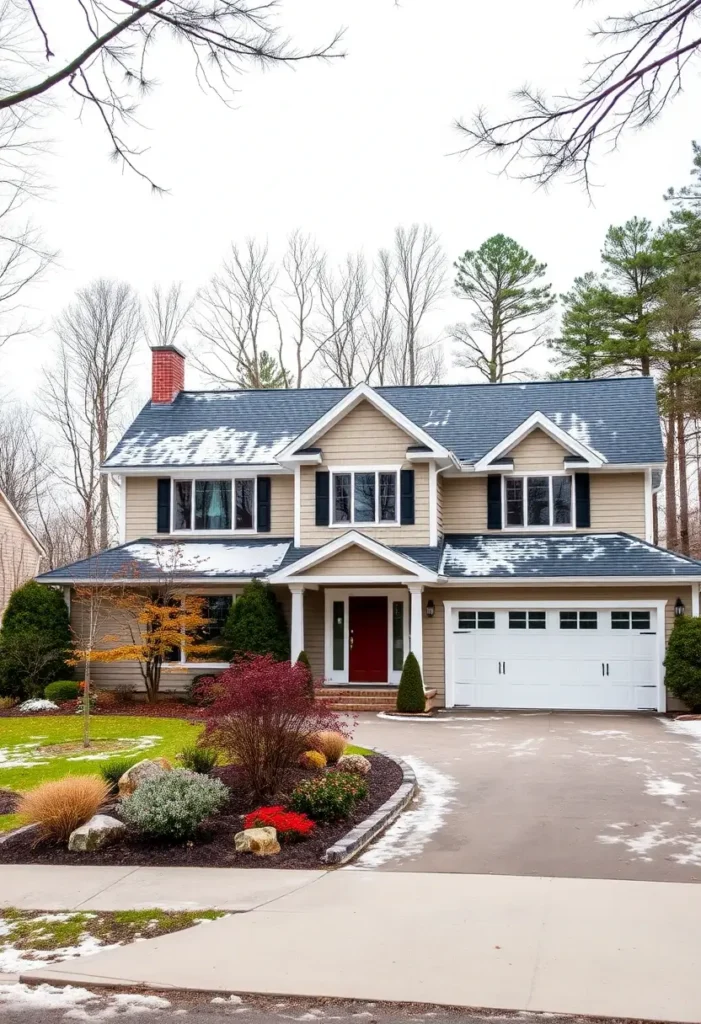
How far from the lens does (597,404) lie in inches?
1011

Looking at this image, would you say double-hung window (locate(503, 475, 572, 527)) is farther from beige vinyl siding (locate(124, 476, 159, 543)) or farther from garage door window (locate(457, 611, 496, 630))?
beige vinyl siding (locate(124, 476, 159, 543))

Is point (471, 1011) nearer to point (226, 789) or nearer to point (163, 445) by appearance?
point (226, 789)

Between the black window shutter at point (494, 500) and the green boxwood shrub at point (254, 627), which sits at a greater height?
the black window shutter at point (494, 500)

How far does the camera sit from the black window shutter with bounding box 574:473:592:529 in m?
23.4

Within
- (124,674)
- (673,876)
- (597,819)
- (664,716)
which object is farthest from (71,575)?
(673,876)

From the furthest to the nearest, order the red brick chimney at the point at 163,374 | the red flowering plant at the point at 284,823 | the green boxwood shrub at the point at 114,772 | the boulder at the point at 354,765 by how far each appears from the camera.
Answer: the red brick chimney at the point at 163,374 → the boulder at the point at 354,765 → the green boxwood shrub at the point at 114,772 → the red flowering plant at the point at 284,823

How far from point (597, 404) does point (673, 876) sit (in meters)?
18.9

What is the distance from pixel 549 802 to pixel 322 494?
12.9 meters

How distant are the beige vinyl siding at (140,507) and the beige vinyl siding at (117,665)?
231cm

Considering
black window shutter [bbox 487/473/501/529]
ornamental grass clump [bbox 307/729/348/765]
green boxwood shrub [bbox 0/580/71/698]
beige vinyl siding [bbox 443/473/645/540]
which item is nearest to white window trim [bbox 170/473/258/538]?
green boxwood shrub [bbox 0/580/71/698]

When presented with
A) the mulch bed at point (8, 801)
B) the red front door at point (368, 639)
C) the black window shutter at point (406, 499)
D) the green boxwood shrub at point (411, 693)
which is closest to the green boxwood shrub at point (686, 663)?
the green boxwood shrub at point (411, 693)

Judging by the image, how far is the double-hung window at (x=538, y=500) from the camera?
23609 millimetres

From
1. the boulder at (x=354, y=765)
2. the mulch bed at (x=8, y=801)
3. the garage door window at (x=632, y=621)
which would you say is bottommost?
the mulch bed at (x=8, y=801)

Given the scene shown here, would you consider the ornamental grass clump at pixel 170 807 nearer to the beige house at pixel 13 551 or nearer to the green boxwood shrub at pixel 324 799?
the green boxwood shrub at pixel 324 799
